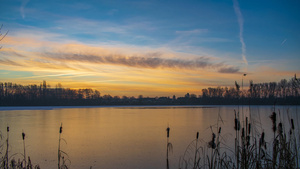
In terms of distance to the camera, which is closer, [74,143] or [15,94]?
[74,143]

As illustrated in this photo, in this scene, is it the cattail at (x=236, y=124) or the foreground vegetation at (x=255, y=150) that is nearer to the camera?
the cattail at (x=236, y=124)

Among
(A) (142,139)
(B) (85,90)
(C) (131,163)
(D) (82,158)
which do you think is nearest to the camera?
(C) (131,163)

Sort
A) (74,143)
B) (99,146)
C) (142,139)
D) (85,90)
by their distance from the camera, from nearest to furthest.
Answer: (99,146) → (74,143) → (142,139) → (85,90)

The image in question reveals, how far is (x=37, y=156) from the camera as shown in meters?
7.46

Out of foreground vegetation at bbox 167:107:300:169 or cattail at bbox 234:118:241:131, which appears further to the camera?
foreground vegetation at bbox 167:107:300:169

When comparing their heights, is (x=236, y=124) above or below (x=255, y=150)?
above

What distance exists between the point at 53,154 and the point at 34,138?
11.4ft

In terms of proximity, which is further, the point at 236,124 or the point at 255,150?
the point at 255,150

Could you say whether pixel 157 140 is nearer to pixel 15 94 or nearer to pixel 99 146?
pixel 99 146

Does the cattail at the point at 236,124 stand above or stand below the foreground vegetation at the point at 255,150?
above

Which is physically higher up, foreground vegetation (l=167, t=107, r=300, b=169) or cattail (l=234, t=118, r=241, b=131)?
cattail (l=234, t=118, r=241, b=131)

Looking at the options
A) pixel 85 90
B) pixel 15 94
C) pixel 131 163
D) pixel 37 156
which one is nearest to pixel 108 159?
pixel 131 163

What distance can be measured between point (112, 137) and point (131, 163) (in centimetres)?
429

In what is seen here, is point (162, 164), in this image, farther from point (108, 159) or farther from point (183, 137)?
point (183, 137)
